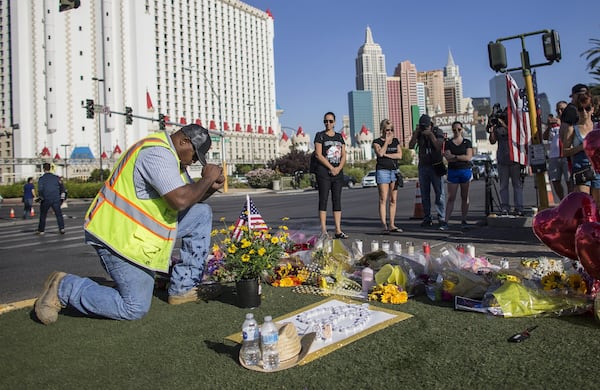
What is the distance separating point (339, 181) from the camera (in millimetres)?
7570

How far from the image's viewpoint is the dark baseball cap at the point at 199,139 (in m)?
3.82

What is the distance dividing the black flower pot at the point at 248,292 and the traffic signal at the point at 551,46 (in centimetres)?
560

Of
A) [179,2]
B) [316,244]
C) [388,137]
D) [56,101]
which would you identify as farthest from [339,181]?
[179,2]

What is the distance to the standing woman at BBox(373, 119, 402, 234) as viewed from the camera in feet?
26.1

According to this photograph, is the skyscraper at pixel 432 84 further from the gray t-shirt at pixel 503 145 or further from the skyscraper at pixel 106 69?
the gray t-shirt at pixel 503 145

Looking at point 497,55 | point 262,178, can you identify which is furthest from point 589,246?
point 262,178

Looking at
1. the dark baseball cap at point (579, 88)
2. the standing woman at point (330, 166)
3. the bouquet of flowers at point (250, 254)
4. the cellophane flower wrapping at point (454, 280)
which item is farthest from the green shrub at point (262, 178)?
the cellophane flower wrapping at point (454, 280)

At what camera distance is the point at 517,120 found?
744cm

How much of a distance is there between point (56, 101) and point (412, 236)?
86.9 metres

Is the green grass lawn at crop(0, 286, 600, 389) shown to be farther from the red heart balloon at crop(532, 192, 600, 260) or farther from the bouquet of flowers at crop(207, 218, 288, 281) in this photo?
the red heart balloon at crop(532, 192, 600, 260)

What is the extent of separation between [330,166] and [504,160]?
10.3 ft

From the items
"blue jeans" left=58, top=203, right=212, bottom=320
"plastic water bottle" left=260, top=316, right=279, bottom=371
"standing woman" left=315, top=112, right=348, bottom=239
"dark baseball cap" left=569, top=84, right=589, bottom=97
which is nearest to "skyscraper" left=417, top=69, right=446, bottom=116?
"standing woman" left=315, top=112, right=348, bottom=239

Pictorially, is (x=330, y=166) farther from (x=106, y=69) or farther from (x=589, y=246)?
(x=106, y=69)

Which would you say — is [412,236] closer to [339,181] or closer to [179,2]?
[339,181]
